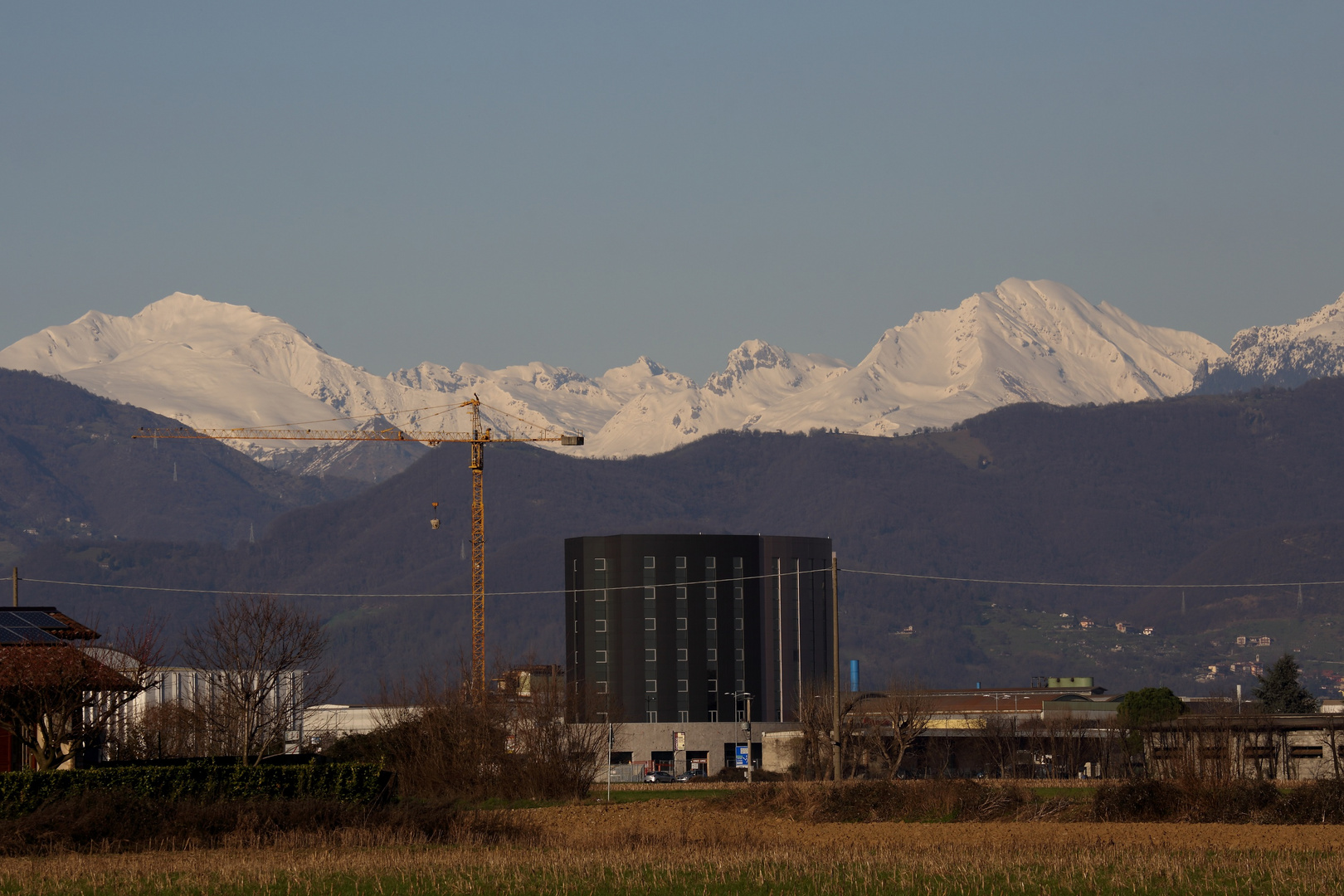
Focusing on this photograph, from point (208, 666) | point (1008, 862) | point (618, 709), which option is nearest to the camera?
point (1008, 862)

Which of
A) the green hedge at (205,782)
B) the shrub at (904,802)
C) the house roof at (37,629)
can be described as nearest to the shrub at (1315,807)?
the shrub at (904,802)

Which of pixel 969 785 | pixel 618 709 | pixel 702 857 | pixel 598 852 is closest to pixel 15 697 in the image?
pixel 598 852

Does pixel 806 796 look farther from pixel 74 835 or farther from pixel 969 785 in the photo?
pixel 74 835

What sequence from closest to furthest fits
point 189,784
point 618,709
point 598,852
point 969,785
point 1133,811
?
point 598,852, point 189,784, point 1133,811, point 969,785, point 618,709

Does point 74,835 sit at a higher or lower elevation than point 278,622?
lower

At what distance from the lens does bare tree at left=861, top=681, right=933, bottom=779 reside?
442ft

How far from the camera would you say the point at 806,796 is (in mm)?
78438

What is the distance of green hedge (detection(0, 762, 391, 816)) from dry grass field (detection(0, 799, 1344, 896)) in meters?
3.84

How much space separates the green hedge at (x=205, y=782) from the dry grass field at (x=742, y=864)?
384 centimetres

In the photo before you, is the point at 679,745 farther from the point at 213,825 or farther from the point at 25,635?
the point at 213,825

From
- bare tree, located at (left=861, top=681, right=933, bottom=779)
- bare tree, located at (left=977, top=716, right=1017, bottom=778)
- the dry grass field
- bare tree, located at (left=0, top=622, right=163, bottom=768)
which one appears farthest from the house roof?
bare tree, located at (left=977, top=716, right=1017, bottom=778)

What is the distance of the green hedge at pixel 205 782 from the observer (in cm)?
5544

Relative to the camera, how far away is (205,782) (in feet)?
197

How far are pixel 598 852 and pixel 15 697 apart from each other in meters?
23.1
